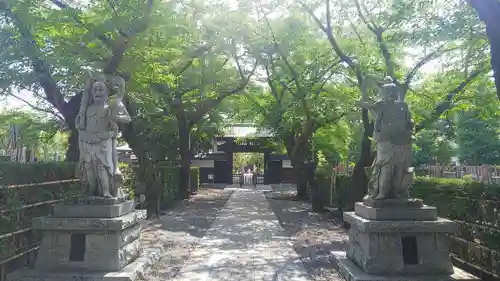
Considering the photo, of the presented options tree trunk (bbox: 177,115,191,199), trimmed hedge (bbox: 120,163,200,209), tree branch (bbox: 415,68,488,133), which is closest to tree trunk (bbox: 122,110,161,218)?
trimmed hedge (bbox: 120,163,200,209)

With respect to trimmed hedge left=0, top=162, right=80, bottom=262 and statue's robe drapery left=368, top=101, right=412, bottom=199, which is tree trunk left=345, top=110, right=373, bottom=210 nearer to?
statue's robe drapery left=368, top=101, right=412, bottom=199

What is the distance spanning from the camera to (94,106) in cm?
626

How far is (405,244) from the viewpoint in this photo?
591cm

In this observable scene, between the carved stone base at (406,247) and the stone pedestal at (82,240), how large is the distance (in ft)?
12.8

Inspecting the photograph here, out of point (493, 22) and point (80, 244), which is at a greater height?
point (493, 22)

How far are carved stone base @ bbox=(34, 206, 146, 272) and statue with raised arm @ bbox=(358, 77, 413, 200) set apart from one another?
4272 mm

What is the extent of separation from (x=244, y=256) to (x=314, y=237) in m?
3.01

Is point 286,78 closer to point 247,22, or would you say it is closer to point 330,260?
point 247,22

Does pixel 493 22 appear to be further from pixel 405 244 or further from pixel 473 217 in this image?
pixel 405 244

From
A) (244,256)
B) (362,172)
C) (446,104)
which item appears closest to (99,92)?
(244,256)

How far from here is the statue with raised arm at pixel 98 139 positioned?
6133mm

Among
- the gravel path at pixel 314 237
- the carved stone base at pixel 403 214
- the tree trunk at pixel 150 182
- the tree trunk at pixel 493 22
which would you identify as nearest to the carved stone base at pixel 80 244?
the gravel path at pixel 314 237

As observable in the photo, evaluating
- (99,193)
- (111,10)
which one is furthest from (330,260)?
(111,10)

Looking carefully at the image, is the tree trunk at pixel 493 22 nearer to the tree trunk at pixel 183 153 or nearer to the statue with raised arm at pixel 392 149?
the statue with raised arm at pixel 392 149
